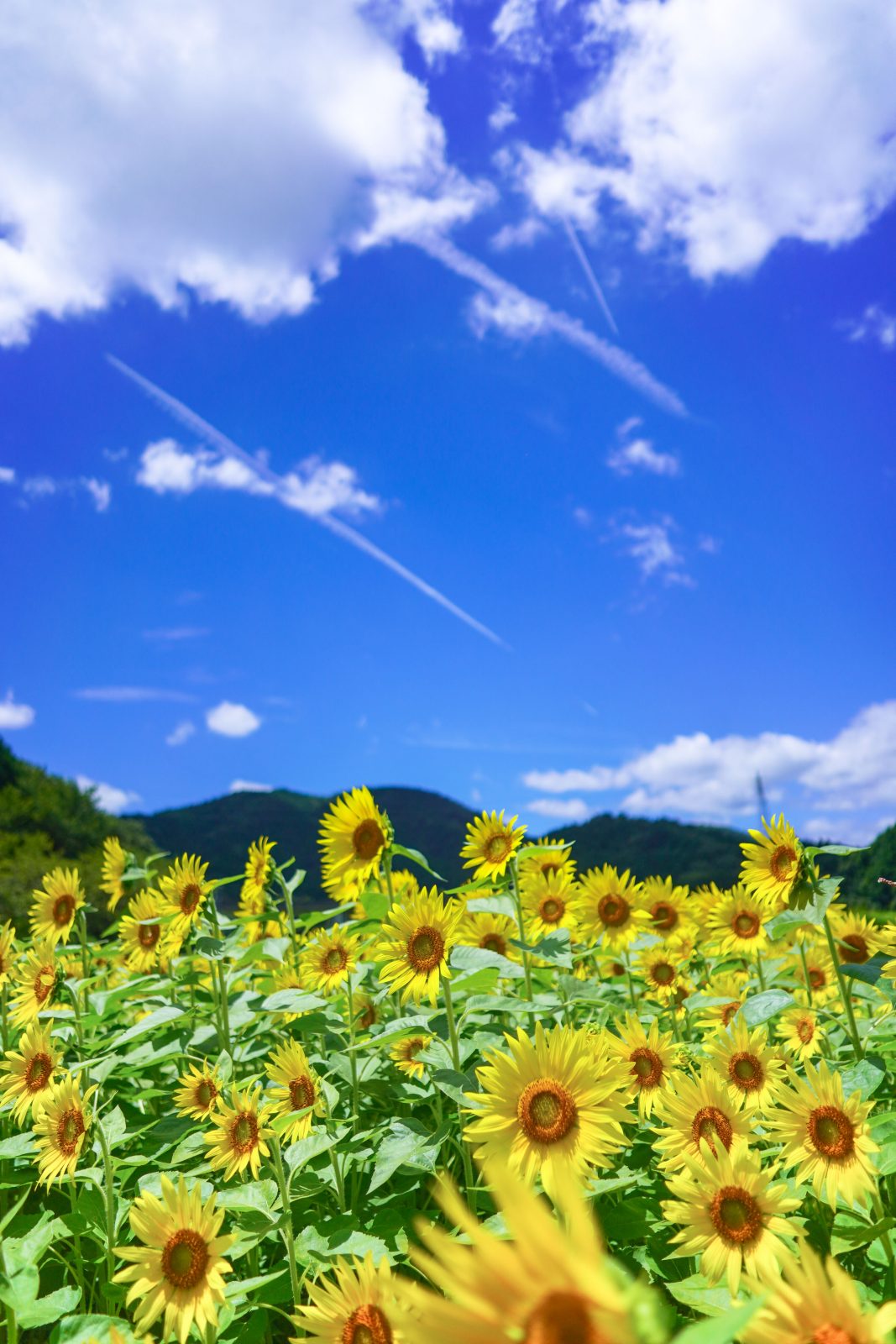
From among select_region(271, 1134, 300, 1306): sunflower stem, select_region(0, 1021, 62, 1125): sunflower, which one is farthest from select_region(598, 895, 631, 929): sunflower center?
select_region(0, 1021, 62, 1125): sunflower

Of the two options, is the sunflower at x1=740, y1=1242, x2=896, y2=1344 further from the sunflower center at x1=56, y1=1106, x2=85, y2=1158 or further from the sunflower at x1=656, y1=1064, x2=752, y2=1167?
the sunflower center at x1=56, y1=1106, x2=85, y2=1158

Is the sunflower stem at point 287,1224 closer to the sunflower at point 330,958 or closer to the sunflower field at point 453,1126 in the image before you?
the sunflower field at point 453,1126

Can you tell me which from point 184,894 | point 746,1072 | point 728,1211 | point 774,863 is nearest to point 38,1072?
point 184,894

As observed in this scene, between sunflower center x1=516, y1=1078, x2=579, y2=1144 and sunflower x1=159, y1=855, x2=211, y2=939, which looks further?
sunflower x1=159, y1=855, x2=211, y2=939

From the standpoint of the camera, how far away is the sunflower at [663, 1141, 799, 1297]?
2332 millimetres

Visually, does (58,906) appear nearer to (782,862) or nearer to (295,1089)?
(295,1089)

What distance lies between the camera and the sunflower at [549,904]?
540 cm

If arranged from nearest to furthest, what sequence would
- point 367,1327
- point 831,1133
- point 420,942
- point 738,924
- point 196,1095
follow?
1. point 367,1327
2. point 831,1133
3. point 420,942
4. point 196,1095
5. point 738,924

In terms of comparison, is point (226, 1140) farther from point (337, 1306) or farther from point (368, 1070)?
point (337, 1306)

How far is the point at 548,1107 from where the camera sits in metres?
2.42

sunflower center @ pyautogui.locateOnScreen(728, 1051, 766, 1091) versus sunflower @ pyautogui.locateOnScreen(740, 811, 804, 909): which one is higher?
sunflower @ pyautogui.locateOnScreen(740, 811, 804, 909)

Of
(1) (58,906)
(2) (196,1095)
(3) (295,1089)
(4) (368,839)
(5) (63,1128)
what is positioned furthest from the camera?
(1) (58,906)

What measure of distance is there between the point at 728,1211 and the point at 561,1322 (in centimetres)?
189

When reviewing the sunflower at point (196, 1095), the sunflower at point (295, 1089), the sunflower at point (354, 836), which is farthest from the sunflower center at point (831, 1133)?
the sunflower at point (196, 1095)
